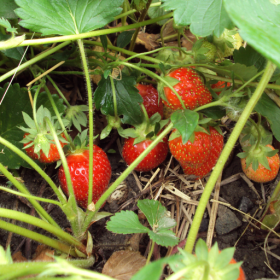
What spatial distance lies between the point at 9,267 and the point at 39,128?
1.49ft

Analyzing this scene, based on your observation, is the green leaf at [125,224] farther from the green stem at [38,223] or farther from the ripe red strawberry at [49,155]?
the ripe red strawberry at [49,155]

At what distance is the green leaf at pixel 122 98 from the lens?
0.98 m

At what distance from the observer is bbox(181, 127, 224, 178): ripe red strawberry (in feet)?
3.24

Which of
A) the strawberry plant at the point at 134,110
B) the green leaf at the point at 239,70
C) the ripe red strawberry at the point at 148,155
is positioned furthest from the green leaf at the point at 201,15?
the ripe red strawberry at the point at 148,155

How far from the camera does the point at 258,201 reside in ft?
3.55

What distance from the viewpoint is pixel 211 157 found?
101 cm

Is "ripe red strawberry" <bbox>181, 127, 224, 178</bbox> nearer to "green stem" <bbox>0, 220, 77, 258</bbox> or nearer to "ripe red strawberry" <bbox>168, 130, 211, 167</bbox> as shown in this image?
"ripe red strawberry" <bbox>168, 130, 211, 167</bbox>

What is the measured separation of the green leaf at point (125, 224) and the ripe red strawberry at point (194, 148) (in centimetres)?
26

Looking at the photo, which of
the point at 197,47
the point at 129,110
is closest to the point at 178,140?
the point at 129,110

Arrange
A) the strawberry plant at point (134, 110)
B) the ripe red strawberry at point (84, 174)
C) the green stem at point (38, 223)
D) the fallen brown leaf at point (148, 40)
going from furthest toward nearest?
the fallen brown leaf at point (148, 40) < the ripe red strawberry at point (84, 174) < the strawberry plant at point (134, 110) < the green stem at point (38, 223)

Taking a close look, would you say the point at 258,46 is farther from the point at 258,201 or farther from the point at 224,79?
the point at 258,201

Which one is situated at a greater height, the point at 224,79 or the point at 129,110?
the point at 224,79

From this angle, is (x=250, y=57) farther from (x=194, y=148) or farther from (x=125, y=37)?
(x=125, y=37)

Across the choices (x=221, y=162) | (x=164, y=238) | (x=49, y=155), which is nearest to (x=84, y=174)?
(x=49, y=155)
